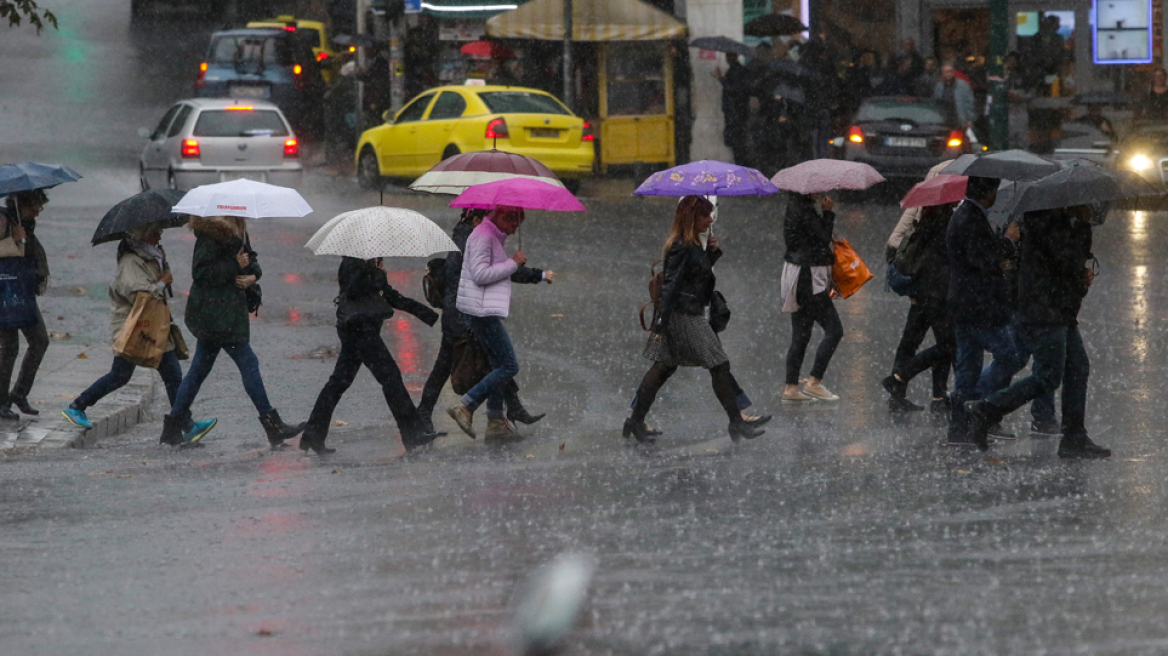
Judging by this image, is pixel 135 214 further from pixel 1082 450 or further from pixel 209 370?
pixel 1082 450

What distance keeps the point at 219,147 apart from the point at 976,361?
14.3m

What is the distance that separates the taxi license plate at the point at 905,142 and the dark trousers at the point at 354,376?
13.9m

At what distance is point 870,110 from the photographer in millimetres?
22078

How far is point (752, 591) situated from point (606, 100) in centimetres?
2016

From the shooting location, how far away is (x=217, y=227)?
8820 mm

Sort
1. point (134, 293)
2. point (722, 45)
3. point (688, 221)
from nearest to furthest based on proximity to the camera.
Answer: point (688, 221), point (134, 293), point (722, 45)

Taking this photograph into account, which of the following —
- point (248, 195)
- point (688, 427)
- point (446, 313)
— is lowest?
point (688, 427)

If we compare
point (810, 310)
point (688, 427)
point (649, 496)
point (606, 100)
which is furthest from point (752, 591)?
point (606, 100)

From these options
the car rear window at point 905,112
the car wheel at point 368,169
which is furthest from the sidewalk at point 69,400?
the car rear window at point 905,112

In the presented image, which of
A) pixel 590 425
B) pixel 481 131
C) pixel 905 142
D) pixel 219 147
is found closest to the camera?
pixel 590 425

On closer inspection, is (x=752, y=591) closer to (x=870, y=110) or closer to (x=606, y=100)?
(x=870, y=110)

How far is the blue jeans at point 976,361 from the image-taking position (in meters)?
8.62

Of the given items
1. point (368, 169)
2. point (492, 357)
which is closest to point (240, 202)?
point (492, 357)

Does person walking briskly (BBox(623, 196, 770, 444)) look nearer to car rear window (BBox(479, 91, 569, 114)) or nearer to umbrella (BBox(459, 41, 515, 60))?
car rear window (BBox(479, 91, 569, 114))
